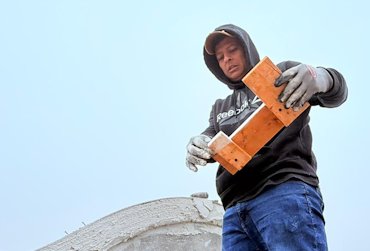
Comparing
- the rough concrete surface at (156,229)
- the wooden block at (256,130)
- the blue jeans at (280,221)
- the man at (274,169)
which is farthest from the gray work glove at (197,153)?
the rough concrete surface at (156,229)

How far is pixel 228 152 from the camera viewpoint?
1730 millimetres

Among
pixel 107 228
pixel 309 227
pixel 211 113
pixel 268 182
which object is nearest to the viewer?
pixel 309 227

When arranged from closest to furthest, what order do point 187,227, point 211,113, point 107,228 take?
1. point 211,113
2. point 107,228
3. point 187,227

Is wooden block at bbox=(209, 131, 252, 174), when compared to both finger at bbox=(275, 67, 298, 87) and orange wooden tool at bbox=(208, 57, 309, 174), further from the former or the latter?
finger at bbox=(275, 67, 298, 87)

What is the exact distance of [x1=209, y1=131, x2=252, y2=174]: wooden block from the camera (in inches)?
68.1

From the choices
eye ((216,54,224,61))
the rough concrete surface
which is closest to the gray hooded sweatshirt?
eye ((216,54,224,61))

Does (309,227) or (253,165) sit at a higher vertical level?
(253,165)

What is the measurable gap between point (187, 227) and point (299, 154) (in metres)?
1.79

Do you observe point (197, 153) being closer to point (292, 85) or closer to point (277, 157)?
point (277, 157)

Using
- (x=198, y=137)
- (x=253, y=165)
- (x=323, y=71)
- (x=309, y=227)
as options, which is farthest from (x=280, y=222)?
(x=323, y=71)

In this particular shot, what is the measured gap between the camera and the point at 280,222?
1706mm

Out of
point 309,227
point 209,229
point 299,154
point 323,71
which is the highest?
point 323,71

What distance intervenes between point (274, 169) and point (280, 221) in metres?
0.21

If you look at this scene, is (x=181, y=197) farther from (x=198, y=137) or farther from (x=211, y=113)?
(x=198, y=137)
